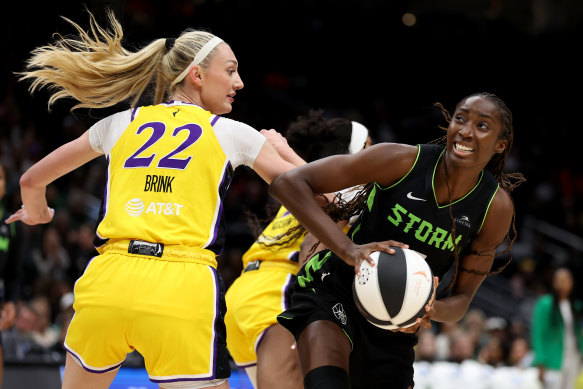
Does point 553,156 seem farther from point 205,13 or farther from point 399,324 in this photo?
point 399,324

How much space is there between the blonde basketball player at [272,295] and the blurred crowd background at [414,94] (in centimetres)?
577

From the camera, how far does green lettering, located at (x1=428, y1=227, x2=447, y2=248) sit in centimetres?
348

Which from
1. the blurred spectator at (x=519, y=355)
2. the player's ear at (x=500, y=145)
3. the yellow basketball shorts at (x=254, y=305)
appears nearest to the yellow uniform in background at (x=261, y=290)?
the yellow basketball shorts at (x=254, y=305)

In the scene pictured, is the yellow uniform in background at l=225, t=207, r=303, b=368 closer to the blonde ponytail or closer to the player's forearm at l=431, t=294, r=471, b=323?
the player's forearm at l=431, t=294, r=471, b=323

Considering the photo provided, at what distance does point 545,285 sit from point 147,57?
1120 centimetres

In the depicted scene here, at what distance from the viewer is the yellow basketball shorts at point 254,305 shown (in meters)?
4.21

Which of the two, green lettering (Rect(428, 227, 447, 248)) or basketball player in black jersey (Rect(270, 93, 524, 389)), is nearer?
basketball player in black jersey (Rect(270, 93, 524, 389))

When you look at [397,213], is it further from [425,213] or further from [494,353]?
[494,353]

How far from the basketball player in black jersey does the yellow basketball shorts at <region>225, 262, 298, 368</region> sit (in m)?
0.56

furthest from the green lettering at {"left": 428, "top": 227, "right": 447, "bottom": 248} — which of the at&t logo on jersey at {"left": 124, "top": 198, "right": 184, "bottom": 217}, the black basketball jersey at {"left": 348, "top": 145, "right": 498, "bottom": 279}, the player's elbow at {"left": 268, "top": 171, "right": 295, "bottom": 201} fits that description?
the at&t logo on jersey at {"left": 124, "top": 198, "right": 184, "bottom": 217}

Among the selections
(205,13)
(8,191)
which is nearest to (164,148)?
(8,191)

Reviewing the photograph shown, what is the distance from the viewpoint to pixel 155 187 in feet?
10.2

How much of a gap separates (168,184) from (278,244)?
1312mm

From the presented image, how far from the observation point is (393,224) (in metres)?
3.50
